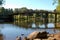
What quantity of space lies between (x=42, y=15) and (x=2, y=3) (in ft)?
53.1

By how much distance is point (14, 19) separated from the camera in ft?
184

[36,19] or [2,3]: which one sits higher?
[2,3]

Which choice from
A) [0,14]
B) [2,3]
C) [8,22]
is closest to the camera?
[2,3]

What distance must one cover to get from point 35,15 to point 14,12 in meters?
6.17

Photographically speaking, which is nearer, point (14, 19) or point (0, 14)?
point (0, 14)

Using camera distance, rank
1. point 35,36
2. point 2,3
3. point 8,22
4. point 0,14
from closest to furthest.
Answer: point 35,36
point 2,3
point 0,14
point 8,22

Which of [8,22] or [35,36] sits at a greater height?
[35,36]

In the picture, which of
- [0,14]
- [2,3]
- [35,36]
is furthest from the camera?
[0,14]

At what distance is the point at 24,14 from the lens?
175 ft

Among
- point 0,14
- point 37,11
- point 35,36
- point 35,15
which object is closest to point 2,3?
point 0,14

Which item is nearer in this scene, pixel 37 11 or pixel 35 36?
pixel 35 36

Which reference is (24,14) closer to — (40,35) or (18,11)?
(18,11)

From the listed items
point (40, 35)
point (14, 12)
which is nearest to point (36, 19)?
point (14, 12)

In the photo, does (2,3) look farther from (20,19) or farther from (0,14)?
(20,19)
